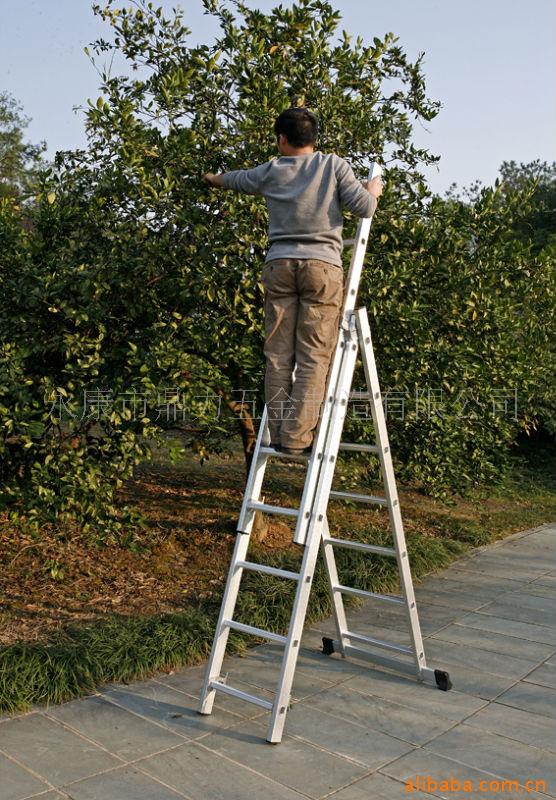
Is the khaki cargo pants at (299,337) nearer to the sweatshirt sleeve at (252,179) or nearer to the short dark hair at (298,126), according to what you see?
the sweatshirt sleeve at (252,179)

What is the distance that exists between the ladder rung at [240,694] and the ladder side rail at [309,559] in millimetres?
58

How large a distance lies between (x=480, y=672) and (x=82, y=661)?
7.78 ft

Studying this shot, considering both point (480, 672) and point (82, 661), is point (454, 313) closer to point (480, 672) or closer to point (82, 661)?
point (480, 672)

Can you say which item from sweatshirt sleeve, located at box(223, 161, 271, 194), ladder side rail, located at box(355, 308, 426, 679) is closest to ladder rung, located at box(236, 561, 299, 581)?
ladder side rail, located at box(355, 308, 426, 679)

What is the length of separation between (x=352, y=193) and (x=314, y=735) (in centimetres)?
272

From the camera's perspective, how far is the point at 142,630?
15.8 ft

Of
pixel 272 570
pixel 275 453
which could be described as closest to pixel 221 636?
pixel 272 570

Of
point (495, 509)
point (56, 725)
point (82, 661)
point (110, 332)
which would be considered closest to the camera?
point (56, 725)

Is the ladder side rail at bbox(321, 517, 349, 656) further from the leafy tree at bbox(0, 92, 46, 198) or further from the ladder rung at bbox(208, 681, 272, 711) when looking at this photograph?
the leafy tree at bbox(0, 92, 46, 198)

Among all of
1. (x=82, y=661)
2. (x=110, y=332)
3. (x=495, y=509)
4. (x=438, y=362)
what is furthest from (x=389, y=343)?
(x=495, y=509)

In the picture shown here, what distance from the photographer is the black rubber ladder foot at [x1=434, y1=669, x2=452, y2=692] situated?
4.24 meters

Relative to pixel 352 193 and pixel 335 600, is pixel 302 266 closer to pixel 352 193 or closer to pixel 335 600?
A: pixel 352 193

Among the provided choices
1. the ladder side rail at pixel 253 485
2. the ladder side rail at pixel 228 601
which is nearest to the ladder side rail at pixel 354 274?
the ladder side rail at pixel 253 485

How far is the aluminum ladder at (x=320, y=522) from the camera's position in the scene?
3.60 meters
